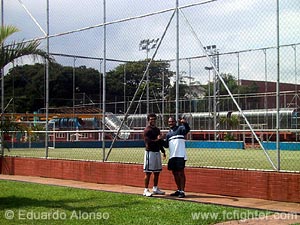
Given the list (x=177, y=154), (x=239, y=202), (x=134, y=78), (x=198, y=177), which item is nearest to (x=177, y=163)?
(x=177, y=154)

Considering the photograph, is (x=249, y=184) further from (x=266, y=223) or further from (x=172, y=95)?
(x=172, y=95)

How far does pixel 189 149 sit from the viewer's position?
81.0 ft

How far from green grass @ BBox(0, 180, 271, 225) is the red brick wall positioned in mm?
1362

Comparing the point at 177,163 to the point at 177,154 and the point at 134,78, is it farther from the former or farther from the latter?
the point at 134,78

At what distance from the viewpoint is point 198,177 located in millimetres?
12336

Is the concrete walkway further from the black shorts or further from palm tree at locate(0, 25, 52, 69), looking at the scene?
palm tree at locate(0, 25, 52, 69)

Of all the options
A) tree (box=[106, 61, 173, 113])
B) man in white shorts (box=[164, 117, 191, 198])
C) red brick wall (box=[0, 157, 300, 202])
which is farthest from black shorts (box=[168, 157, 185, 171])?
tree (box=[106, 61, 173, 113])

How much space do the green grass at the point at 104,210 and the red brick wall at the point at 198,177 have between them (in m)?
1.36

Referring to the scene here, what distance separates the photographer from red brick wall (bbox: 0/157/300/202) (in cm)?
1075

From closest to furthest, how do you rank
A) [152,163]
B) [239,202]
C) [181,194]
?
1. [239,202]
2. [181,194]
3. [152,163]

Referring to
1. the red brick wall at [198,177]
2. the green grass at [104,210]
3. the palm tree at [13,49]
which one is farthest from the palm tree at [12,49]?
the red brick wall at [198,177]

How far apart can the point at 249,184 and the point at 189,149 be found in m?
13.4

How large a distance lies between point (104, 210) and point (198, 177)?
328 centimetres

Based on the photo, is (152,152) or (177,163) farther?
(152,152)
